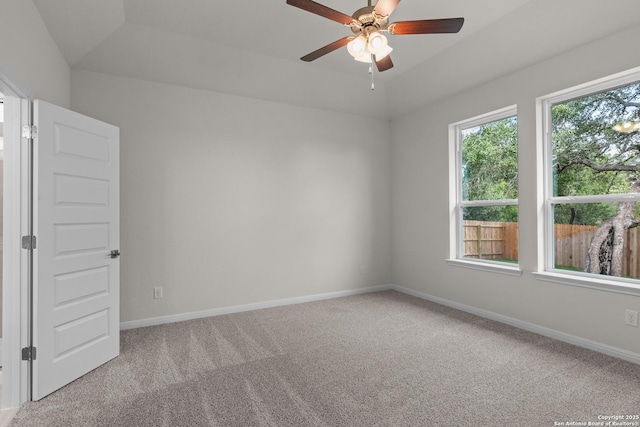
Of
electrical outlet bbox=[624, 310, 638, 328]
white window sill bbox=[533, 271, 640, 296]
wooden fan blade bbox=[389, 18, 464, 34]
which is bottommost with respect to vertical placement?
electrical outlet bbox=[624, 310, 638, 328]

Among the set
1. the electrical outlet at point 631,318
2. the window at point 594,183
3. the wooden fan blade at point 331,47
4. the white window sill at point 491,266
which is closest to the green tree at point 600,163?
the window at point 594,183

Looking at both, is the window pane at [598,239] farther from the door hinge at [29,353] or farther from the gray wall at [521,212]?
the door hinge at [29,353]

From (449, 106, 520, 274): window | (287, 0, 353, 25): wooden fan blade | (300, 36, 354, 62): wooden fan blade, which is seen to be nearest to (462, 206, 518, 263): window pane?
(449, 106, 520, 274): window

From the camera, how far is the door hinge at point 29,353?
7.27 feet

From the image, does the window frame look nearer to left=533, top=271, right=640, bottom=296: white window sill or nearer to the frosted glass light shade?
left=533, top=271, right=640, bottom=296: white window sill

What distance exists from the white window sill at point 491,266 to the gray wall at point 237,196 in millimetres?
1261

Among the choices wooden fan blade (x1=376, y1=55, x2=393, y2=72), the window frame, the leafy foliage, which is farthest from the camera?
the window frame

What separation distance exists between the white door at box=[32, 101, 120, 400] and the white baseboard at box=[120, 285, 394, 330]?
31.0 inches

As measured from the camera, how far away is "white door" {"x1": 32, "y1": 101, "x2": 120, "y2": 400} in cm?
226

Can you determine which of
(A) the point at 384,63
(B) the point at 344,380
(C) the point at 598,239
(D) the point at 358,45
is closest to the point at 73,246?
(B) the point at 344,380

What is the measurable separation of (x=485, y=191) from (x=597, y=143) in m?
1.18

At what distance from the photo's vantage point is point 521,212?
352 centimetres

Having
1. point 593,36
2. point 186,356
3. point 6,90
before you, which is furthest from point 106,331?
point 593,36

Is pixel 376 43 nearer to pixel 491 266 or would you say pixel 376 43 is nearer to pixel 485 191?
pixel 485 191
